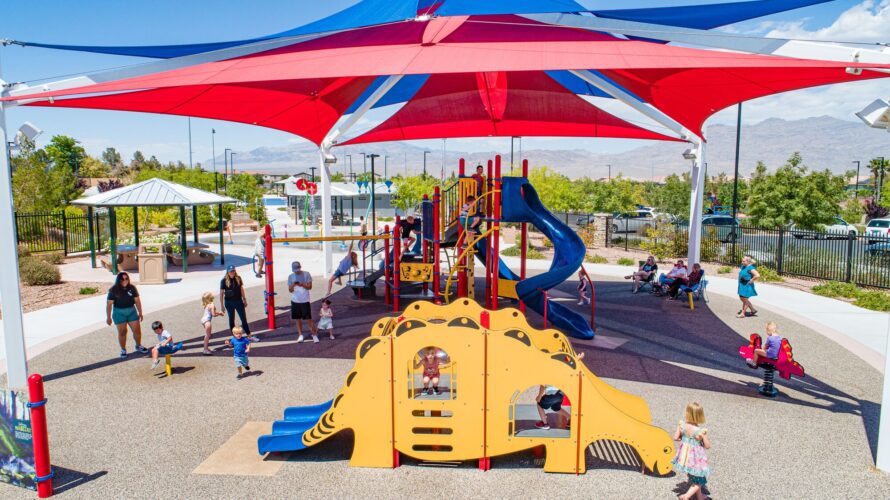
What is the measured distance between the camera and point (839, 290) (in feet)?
54.6

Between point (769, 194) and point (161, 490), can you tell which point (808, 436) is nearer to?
point (161, 490)

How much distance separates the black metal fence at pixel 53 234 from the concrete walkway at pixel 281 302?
3.71 metres

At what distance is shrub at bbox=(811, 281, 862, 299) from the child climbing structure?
13.5 meters

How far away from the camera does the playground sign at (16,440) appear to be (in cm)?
582

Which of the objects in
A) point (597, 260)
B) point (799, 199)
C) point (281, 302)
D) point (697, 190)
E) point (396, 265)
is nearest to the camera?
point (396, 265)

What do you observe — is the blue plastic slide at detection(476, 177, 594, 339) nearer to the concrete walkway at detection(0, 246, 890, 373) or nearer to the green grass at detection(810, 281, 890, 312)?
the concrete walkway at detection(0, 246, 890, 373)

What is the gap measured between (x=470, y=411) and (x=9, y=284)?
23.0ft

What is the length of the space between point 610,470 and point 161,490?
15.6 feet

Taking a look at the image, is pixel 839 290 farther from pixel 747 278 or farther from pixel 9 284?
pixel 9 284

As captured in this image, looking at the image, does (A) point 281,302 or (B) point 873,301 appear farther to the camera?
(A) point 281,302

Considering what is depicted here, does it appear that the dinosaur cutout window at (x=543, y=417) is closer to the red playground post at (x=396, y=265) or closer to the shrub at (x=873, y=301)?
the red playground post at (x=396, y=265)

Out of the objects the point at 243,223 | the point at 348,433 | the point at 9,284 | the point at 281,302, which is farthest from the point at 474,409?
the point at 243,223

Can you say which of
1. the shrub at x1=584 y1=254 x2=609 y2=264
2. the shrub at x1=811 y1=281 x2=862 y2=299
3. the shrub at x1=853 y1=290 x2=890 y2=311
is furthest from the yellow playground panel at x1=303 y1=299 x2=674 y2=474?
the shrub at x1=584 y1=254 x2=609 y2=264

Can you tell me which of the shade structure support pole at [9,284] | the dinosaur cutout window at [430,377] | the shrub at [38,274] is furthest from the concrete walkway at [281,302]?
the dinosaur cutout window at [430,377]
